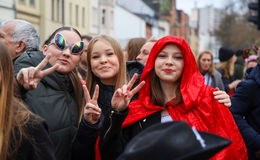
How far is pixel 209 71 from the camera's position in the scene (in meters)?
8.27

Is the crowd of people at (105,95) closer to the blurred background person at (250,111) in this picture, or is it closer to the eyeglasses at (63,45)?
the eyeglasses at (63,45)

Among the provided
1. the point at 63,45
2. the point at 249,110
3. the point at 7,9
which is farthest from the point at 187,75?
the point at 7,9

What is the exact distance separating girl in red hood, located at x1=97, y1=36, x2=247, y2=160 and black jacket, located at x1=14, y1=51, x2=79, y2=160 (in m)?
0.30

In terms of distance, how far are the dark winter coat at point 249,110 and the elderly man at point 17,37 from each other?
6.92 feet

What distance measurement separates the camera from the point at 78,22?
38.0 meters

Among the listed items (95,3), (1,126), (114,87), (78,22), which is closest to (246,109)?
(114,87)

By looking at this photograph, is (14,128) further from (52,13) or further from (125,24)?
(125,24)

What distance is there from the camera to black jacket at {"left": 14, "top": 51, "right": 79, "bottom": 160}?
311 centimetres

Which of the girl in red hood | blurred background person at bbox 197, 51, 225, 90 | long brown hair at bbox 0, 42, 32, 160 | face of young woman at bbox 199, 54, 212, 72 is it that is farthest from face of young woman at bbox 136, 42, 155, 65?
face of young woman at bbox 199, 54, 212, 72

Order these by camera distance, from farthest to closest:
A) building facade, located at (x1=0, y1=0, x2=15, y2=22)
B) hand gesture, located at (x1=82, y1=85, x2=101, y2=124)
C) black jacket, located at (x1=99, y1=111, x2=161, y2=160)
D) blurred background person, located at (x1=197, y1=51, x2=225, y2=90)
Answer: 1. building facade, located at (x1=0, y1=0, x2=15, y2=22)
2. blurred background person, located at (x1=197, y1=51, x2=225, y2=90)
3. black jacket, located at (x1=99, y1=111, x2=161, y2=160)
4. hand gesture, located at (x1=82, y1=85, x2=101, y2=124)

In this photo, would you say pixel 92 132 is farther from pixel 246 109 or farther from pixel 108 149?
pixel 246 109

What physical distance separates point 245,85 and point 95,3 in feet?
128

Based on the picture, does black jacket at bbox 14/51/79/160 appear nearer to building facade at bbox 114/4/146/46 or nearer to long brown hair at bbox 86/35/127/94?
long brown hair at bbox 86/35/127/94

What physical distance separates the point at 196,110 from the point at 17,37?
1758 millimetres
